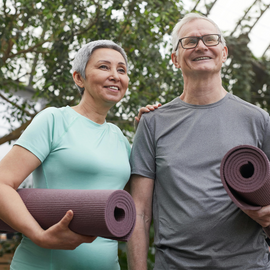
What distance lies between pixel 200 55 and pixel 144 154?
626mm

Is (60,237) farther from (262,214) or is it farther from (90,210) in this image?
(262,214)

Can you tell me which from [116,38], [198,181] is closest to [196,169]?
[198,181]

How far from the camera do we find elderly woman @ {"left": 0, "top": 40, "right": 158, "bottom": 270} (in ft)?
4.79

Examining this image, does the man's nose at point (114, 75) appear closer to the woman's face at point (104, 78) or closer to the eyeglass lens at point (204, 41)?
the woman's face at point (104, 78)

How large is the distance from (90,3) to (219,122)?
9.92 ft

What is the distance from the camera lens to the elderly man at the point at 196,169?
5.64 feet

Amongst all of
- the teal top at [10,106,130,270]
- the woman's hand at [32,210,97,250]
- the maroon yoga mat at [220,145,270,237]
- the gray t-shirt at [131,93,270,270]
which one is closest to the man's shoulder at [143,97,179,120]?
the gray t-shirt at [131,93,270,270]

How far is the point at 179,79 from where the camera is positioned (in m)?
4.37

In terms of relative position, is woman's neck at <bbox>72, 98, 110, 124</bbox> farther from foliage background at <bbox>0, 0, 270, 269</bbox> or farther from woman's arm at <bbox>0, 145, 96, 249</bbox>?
foliage background at <bbox>0, 0, 270, 269</bbox>

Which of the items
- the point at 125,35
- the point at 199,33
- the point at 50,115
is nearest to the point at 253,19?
the point at 125,35

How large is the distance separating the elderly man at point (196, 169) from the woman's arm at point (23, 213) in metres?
0.55

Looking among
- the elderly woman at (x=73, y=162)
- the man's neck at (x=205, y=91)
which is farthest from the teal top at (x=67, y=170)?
the man's neck at (x=205, y=91)

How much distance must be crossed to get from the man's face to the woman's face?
0.36 m

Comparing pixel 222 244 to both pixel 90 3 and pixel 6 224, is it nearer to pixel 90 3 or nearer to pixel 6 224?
pixel 6 224
